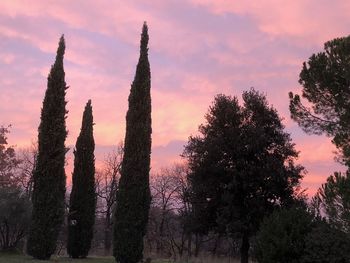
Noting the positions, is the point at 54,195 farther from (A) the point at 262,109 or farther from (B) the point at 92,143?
(A) the point at 262,109

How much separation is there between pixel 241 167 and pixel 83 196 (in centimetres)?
998

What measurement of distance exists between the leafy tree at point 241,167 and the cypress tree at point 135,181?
359 cm

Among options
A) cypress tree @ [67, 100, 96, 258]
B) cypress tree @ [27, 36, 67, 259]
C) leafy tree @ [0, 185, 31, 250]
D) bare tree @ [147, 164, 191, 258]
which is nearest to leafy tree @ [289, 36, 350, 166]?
cypress tree @ [27, 36, 67, 259]

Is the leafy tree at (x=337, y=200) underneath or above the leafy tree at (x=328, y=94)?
underneath

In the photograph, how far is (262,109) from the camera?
24547 millimetres

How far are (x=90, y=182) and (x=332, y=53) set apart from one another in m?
17.1

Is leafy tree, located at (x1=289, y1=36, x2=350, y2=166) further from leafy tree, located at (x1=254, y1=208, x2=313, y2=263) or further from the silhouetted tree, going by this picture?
the silhouetted tree

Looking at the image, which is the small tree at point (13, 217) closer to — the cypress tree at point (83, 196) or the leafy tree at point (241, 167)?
the cypress tree at point (83, 196)

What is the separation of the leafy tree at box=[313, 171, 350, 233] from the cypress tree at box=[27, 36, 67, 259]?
1405 centimetres

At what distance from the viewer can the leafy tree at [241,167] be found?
22484 millimetres

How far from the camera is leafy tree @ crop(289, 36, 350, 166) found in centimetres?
1505

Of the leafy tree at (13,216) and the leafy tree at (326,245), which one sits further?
the leafy tree at (13,216)

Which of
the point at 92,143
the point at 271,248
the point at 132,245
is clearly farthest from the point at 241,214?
the point at 92,143

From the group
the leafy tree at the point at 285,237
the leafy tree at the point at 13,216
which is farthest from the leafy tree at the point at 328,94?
the leafy tree at the point at 13,216
